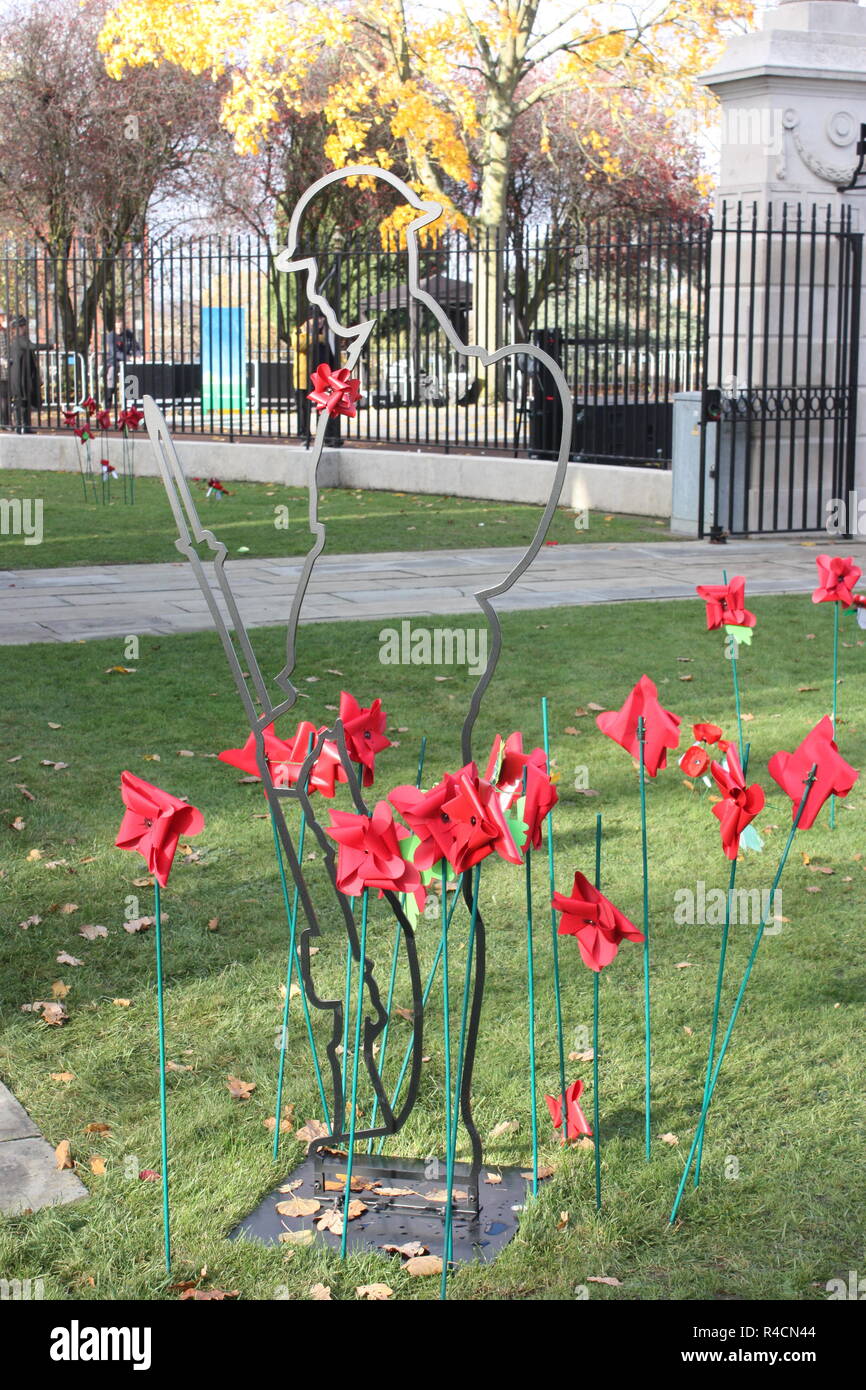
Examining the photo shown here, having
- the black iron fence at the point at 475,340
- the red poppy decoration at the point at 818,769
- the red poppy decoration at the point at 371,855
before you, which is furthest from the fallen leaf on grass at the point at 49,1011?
the black iron fence at the point at 475,340

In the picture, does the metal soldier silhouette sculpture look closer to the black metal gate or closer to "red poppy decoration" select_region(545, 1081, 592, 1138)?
"red poppy decoration" select_region(545, 1081, 592, 1138)

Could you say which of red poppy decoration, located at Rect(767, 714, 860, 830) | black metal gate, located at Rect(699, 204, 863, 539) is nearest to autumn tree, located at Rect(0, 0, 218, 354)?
black metal gate, located at Rect(699, 204, 863, 539)

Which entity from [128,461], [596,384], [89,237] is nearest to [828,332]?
[596,384]

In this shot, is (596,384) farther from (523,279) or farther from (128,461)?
(128,461)

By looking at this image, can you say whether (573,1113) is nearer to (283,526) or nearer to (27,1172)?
(27,1172)

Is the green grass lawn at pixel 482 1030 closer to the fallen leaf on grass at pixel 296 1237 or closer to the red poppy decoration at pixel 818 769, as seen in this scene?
the fallen leaf on grass at pixel 296 1237

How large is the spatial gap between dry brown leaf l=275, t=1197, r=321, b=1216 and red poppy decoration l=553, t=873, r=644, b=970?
2.96ft

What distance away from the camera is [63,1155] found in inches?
137

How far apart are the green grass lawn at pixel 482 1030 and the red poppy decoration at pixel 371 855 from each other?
84cm

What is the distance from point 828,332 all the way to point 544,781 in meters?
12.7

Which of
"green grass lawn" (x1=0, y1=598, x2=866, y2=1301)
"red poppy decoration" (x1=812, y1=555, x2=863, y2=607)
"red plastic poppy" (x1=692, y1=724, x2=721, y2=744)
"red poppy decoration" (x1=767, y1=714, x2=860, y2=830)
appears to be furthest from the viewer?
"red poppy decoration" (x1=812, y1=555, x2=863, y2=607)

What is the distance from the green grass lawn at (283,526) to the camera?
13.1 meters

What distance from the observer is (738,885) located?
5312 mm

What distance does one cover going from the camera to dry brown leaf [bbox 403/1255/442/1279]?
3072 mm
